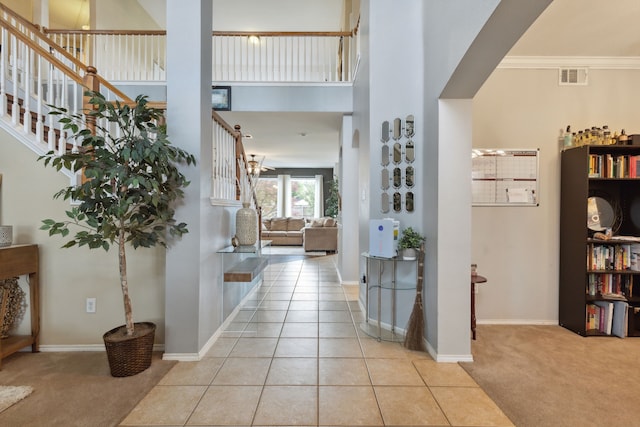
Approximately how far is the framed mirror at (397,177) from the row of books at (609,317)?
2181mm

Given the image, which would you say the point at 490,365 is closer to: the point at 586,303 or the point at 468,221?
the point at 468,221

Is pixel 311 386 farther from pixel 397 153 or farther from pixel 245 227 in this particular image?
pixel 397 153

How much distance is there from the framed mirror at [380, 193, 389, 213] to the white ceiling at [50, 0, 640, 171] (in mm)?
1939

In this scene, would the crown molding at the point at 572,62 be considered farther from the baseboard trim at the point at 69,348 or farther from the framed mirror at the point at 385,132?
the baseboard trim at the point at 69,348

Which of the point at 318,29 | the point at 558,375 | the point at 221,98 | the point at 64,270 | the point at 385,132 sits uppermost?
the point at 318,29

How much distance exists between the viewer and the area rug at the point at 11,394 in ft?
5.83

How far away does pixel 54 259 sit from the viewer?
2.45 metres

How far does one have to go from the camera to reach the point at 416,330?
255cm

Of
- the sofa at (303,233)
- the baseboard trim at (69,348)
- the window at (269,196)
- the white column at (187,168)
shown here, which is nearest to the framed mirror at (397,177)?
the white column at (187,168)

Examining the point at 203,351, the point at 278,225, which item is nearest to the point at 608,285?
the point at 203,351

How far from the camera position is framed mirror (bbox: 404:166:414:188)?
275 cm

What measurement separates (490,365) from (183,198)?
8.65 ft

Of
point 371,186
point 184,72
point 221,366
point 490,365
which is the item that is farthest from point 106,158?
point 490,365

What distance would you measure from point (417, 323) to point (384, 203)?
43.1 inches
